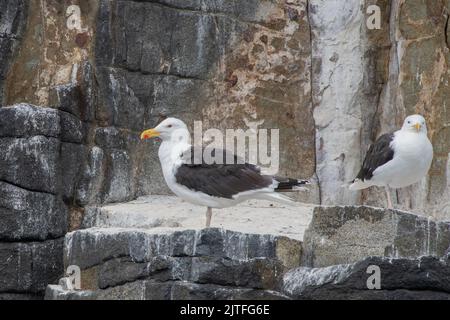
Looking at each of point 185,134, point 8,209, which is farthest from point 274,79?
point 8,209

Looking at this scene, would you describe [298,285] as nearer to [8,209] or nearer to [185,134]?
[185,134]

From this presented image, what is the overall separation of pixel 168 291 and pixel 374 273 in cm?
141

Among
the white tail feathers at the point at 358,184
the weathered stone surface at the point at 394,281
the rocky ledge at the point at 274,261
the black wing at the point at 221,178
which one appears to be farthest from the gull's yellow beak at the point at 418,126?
the weathered stone surface at the point at 394,281

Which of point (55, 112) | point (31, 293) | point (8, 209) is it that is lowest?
point (31, 293)

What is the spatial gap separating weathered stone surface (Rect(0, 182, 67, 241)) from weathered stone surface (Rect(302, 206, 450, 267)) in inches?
107

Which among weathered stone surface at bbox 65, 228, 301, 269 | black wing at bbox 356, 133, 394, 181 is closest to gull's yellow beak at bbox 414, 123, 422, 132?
black wing at bbox 356, 133, 394, 181

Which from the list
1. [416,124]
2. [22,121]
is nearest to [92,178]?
[22,121]

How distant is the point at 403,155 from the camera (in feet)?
36.9

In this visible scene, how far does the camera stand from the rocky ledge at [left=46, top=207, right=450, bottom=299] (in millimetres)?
9164

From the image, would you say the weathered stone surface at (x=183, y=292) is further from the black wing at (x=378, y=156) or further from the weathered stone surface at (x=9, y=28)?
the weathered stone surface at (x=9, y=28)

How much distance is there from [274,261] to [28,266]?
9.90 feet

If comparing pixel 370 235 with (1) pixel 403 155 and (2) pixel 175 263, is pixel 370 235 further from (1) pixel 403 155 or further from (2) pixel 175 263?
(2) pixel 175 263

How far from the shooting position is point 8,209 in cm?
1191
